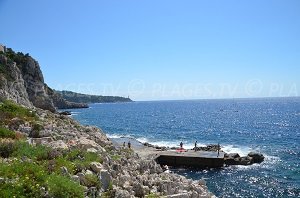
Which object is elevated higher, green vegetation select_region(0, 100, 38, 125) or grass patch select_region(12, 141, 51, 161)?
green vegetation select_region(0, 100, 38, 125)

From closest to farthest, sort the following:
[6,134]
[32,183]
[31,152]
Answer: [32,183] < [31,152] < [6,134]

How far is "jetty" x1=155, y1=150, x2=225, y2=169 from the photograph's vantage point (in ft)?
149

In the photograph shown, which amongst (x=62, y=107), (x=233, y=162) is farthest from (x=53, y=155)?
(x=62, y=107)

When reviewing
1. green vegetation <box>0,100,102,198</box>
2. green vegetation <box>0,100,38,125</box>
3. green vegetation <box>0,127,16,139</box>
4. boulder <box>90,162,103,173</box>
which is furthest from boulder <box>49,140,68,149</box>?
green vegetation <box>0,100,38,125</box>

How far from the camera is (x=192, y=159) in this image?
46.4 meters

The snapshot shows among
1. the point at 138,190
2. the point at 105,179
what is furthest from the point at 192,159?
the point at 105,179

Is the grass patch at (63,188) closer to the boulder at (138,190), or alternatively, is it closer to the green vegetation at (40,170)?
the green vegetation at (40,170)

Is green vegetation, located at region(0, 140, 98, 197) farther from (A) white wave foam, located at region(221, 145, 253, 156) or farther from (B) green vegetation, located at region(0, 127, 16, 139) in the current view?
(A) white wave foam, located at region(221, 145, 253, 156)

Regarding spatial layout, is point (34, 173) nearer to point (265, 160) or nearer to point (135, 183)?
point (135, 183)

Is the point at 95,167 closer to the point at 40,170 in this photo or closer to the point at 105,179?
the point at 105,179

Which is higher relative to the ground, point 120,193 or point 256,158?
point 120,193

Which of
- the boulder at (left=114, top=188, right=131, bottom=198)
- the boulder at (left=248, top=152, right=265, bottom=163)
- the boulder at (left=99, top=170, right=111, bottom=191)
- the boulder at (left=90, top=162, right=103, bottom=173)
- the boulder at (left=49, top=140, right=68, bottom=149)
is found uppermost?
the boulder at (left=49, top=140, right=68, bottom=149)

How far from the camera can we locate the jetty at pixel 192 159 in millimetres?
45469

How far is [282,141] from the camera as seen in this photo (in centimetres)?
6956
